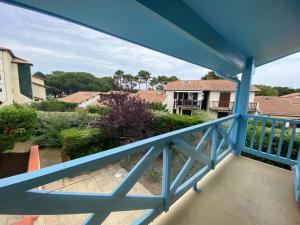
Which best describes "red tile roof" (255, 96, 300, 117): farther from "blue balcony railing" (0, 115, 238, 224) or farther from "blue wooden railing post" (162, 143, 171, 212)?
"blue wooden railing post" (162, 143, 171, 212)

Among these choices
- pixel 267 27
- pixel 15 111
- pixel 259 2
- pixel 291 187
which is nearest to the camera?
pixel 259 2

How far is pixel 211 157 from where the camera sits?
2404 mm

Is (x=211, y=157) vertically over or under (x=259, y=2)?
under

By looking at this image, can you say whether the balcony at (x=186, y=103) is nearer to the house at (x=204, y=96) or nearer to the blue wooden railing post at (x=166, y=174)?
the house at (x=204, y=96)

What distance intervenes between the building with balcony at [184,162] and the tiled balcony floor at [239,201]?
0.04 feet

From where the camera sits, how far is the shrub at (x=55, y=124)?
5.74 m

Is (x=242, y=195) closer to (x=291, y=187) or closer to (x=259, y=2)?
(x=291, y=187)

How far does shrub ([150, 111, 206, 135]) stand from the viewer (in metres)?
6.11

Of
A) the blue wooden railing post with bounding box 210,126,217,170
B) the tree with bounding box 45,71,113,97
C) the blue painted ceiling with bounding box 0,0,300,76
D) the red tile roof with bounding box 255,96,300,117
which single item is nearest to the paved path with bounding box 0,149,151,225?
the blue wooden railing post with bounding box 210,126,217,170

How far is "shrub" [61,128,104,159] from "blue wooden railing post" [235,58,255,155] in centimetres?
401

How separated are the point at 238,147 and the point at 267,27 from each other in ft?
7.38

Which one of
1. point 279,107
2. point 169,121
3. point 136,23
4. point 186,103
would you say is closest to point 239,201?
point 136,23

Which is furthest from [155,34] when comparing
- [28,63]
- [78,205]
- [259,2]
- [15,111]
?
[28,63]

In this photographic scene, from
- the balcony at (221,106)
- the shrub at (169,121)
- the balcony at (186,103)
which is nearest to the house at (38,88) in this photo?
the balcony at (186,103)
